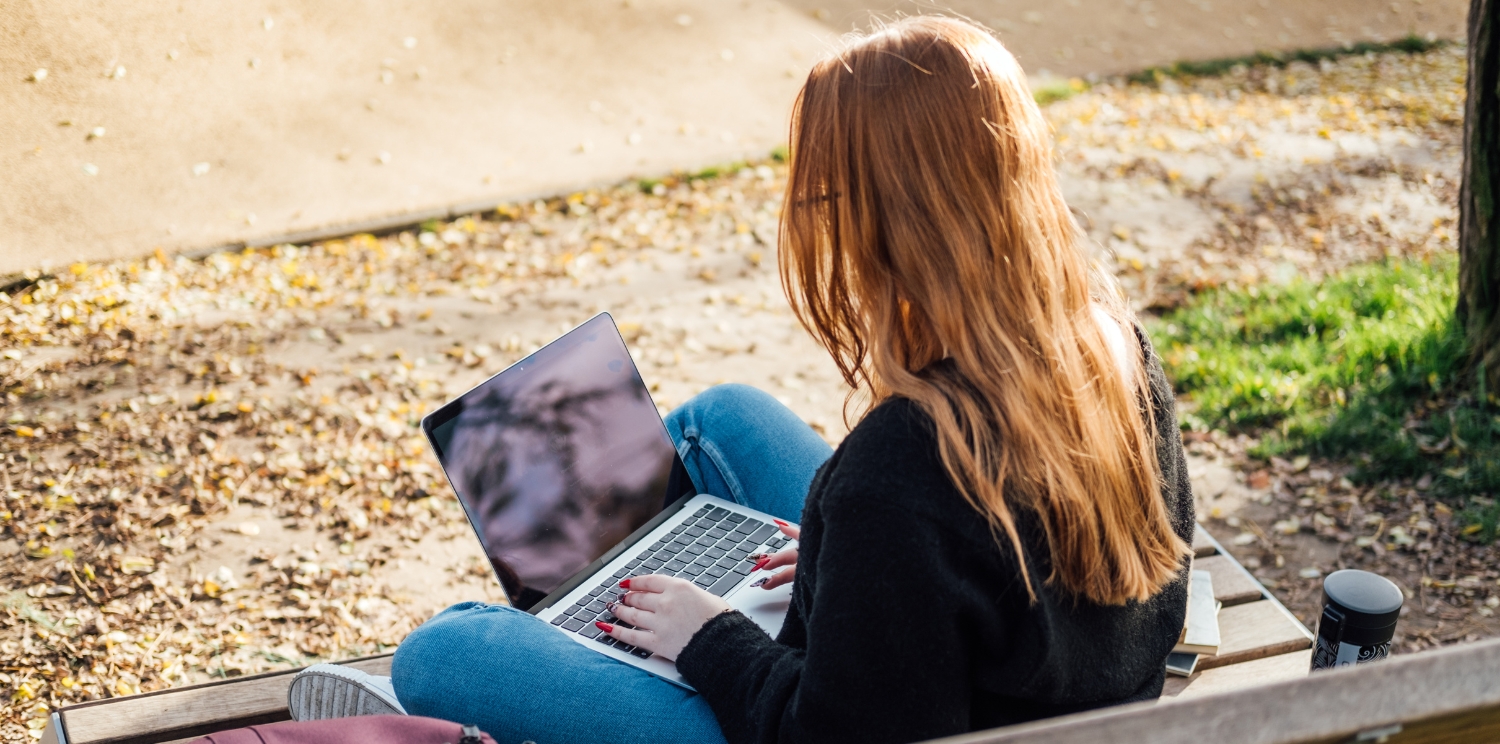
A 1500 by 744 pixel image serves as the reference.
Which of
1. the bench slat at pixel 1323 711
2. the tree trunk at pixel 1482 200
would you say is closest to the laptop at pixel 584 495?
the bench slat at pixel 1323 711

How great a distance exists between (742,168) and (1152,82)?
3.61m

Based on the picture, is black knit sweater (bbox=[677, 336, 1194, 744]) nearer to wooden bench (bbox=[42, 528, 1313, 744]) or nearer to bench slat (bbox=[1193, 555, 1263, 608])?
wooden bench (bbox=[42, 528, 1313, 744])

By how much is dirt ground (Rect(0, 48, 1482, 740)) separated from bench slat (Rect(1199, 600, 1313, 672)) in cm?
90

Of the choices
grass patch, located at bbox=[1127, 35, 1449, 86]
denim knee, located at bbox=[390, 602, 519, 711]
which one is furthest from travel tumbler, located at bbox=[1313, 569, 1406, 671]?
grass patch, located at bbox=[1127, 35, 1449, 86]

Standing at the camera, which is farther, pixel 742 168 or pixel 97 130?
pixel 742 168

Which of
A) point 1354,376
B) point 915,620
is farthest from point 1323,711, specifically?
point 1354,376

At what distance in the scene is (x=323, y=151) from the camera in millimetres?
6246

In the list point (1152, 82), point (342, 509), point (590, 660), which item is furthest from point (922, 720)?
point (1152, 82)

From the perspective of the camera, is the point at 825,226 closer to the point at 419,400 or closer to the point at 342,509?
the point at 342,509

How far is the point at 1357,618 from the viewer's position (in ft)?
6.27

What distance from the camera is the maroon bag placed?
1.52 meters

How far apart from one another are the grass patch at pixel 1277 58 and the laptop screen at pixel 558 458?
6.96m

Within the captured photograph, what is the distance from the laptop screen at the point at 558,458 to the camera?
2.05m

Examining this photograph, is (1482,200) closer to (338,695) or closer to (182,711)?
(338,695)
